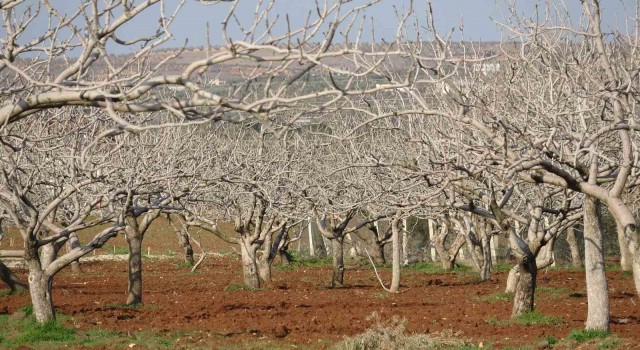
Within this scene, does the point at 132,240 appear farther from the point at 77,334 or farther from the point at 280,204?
the point at 77,334

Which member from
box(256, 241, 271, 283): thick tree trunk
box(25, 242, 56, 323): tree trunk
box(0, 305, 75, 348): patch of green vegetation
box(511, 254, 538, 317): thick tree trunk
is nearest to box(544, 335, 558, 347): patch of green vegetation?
box(511, 254, 538, 317): thick tree trunk

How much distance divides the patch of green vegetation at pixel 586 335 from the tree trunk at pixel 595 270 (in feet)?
0.53

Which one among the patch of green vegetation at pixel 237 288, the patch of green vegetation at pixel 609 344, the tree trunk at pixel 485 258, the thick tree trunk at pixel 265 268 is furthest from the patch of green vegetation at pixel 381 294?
the patch of green vegetation at pixel 609 344

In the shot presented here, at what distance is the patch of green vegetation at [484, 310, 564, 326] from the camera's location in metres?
15.5

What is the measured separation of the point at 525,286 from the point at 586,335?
3.09 metres

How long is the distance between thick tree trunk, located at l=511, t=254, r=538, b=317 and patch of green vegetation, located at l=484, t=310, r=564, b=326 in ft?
0.41

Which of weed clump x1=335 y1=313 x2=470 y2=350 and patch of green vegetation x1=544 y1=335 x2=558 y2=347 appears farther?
patch of green vegetation x1=544 y1=335 x2=558 y2=347

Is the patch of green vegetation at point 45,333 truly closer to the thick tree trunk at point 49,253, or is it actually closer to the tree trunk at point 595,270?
the thick tree trunk at point 49,253

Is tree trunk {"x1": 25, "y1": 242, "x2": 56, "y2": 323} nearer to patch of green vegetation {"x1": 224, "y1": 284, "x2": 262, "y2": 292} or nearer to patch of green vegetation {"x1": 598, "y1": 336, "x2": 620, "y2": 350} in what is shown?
patch of green vegetation {"x1": 598, "y1": 336, "x2": 620, "y2": 350}

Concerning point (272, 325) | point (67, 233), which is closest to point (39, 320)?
point (67, 233)

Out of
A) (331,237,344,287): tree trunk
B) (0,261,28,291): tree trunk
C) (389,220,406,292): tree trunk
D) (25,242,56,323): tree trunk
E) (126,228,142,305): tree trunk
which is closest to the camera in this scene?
(25,242,56,323): tree trunk

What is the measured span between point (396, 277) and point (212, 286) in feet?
18.2

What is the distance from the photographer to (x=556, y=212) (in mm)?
14688

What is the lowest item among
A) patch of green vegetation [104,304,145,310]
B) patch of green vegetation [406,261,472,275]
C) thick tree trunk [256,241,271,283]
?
patch of green vegetation [406,261,472,275]
